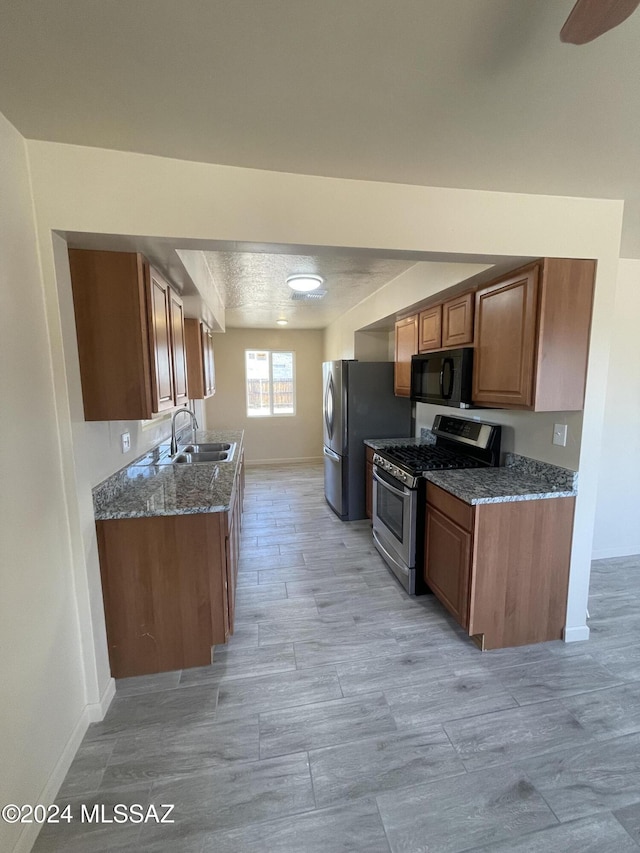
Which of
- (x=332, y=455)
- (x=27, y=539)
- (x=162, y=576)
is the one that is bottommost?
(x=162, y=576)

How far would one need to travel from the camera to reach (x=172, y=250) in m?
1.67

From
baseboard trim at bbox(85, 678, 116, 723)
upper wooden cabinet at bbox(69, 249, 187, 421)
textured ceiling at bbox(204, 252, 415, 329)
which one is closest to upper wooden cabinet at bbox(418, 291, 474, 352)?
textured ceiling at bbox(204, 252, 415, 329)

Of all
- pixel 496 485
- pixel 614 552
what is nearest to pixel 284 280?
pixel 496 485

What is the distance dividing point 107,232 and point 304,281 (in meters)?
1.99

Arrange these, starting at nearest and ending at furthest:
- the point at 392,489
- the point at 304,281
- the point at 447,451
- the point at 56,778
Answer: the point at 56,778 → the point at 392,489 → the point at 447,451 → the point at 304,281

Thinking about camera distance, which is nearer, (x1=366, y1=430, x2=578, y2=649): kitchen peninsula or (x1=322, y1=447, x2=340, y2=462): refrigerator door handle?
(x1=366, y1=430, x2=578, y2=649): kitchen peninsula

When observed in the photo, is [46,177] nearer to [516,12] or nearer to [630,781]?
[516,12]

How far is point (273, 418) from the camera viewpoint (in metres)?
6.71

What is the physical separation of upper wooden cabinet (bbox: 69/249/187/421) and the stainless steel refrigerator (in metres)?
2.42

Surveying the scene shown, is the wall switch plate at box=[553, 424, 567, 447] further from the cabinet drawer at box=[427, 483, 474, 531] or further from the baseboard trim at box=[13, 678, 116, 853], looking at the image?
the baseboard trim at box=[13, 678, 116, 853]

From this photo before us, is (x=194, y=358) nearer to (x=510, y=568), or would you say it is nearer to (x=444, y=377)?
(x=444, y=377)

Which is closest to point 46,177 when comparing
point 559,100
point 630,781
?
point 559,100

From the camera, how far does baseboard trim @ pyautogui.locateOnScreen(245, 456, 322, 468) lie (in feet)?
21.9

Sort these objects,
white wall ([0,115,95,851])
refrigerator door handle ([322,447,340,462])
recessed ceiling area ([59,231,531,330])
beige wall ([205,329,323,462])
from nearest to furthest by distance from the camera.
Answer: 1. white wall ([0,115,95,851])
2. recessed ceiling area ([59,231,531,330])
3. refrigerator door handle ([322,447,340,462])
4. beige wall ([205,329,323,462])
